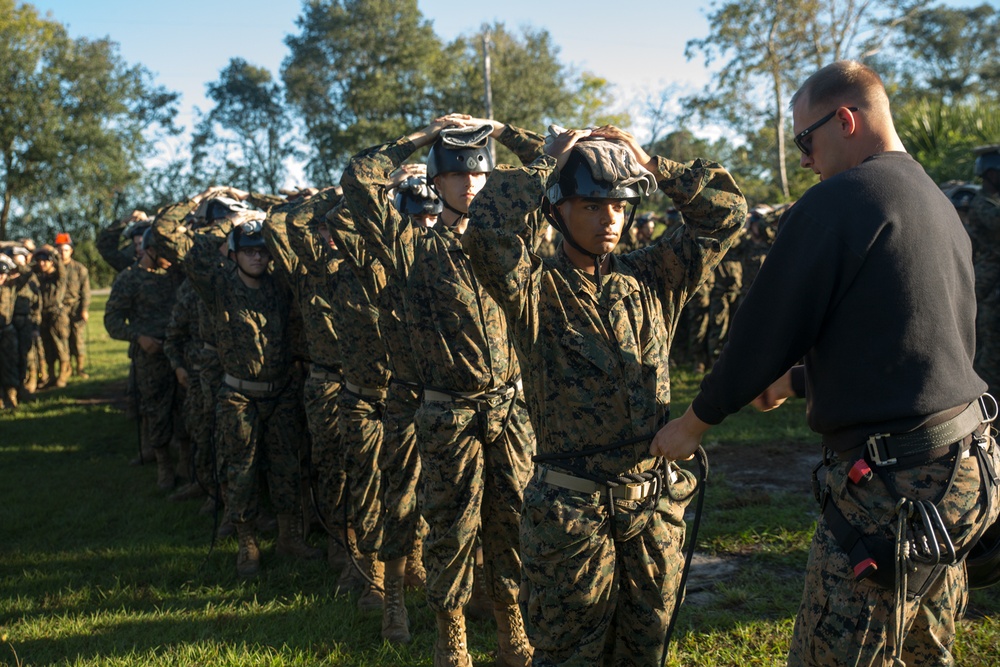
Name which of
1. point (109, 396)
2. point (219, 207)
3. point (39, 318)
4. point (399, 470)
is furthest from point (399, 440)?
point (39, 318)

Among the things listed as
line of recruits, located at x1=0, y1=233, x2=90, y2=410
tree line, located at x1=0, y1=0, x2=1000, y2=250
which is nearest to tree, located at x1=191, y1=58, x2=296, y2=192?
tree line, located at x1=0, y1=0, x2=1000, y2=250

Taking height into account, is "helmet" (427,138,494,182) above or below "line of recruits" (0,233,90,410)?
above

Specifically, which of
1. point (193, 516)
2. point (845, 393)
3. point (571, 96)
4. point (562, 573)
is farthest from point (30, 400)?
point (571, 96)

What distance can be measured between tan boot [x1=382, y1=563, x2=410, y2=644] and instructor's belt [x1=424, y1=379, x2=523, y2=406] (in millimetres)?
1340

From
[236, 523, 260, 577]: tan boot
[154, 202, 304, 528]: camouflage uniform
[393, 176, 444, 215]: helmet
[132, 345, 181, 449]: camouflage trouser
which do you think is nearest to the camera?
[393, 176, 444, 215]: helmet

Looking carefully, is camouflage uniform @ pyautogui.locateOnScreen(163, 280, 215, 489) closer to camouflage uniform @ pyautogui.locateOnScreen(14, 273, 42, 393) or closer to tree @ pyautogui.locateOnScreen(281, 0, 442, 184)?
camouflage uniform @ pyautogui.locateOnScreen(14, 273, 42, 393)

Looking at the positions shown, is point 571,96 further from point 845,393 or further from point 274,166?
point 845,393

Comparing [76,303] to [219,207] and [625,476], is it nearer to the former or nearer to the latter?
[219,207]

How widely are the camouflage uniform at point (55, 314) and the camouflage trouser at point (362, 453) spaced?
13.3 metres

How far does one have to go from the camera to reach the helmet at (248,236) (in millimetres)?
6859

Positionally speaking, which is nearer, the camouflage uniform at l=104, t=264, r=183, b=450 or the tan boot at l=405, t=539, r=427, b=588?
the tan boot at l=405, t=539, r=427, b=588

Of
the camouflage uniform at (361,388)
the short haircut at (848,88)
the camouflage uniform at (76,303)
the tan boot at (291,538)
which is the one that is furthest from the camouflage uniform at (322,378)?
the camouflage uniform at (76,303)

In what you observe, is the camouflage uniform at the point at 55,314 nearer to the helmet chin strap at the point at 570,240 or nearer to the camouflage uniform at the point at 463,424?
the camouflage uniform at the point at 463,424

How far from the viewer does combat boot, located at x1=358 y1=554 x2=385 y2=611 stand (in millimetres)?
5922
